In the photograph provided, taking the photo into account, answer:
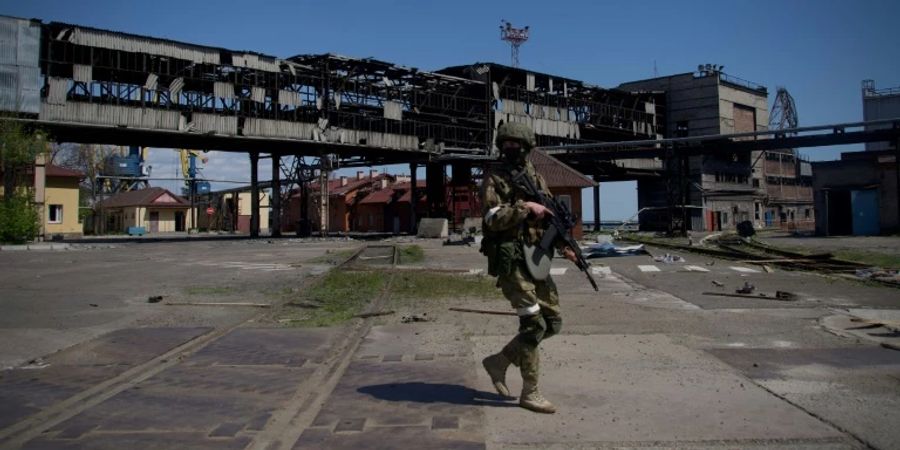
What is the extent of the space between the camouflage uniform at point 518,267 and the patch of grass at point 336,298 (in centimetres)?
439

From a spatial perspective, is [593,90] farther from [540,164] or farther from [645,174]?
[540,164]

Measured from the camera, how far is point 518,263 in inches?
185

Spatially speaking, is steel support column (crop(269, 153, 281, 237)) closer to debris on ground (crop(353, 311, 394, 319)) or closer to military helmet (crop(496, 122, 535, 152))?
debris on ground (crop(353, 311, 394, 319))

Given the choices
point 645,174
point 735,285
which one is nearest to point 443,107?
point 645,174

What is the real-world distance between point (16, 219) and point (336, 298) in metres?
27.3

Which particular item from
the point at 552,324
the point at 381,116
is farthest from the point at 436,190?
the point at 552,324

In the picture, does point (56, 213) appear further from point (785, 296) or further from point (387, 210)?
point (785, 296)

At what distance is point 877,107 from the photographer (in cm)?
6788

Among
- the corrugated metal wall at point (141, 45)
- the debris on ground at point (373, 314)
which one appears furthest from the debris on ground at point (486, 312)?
the corrugated metal wall at point (141, 45)

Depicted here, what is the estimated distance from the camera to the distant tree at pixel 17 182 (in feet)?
101

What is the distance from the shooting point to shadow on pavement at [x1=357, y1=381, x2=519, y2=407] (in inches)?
189

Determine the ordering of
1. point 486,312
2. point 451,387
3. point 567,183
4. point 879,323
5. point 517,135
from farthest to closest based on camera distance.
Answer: point 567,183
point 486,312
point 879,323
point 451,387
point 517,135

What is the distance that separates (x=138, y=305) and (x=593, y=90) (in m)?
57.8

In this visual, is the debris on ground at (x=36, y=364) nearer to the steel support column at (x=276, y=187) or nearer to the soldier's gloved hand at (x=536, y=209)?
the soldier's gloved hand at (x=536, y=209)
